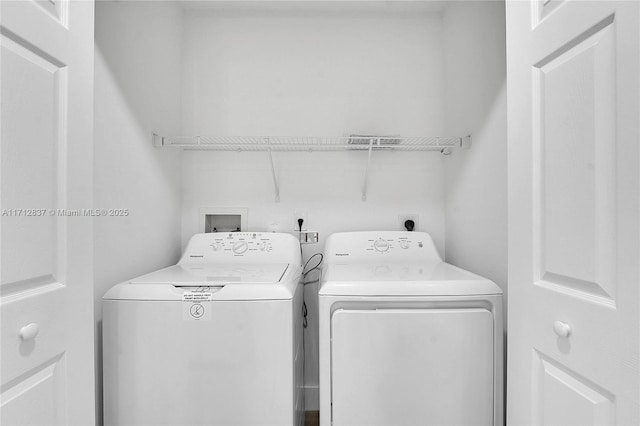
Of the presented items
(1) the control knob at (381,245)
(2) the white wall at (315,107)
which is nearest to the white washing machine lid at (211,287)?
(1) the control knob at (381,245)

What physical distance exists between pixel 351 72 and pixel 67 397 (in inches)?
81.6

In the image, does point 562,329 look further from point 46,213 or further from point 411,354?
point 46,213

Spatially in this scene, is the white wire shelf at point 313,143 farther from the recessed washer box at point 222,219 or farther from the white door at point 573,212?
the white door at point 573,212

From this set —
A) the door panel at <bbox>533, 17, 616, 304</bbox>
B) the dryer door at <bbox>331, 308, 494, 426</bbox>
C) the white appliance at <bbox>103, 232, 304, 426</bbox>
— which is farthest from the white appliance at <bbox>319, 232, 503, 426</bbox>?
the door panel at <bbox>533, 17, 616, 304</bbox>

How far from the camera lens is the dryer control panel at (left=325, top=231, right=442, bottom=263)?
1.82 metres

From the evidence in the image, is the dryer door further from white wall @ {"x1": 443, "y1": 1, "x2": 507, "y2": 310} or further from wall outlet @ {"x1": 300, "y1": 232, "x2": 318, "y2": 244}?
wall outlet @ {"x1": 300, "y1": 232, "x2": 318, "y2": 244}

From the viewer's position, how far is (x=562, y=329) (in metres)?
0.77

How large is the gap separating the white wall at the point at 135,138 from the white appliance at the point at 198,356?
0.57ft

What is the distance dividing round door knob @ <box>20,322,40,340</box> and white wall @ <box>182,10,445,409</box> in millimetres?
1336

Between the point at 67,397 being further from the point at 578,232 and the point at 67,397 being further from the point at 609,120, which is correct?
the point at 609,120

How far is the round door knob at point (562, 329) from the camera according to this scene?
0.77 meters

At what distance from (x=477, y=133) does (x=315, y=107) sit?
38.7 inches

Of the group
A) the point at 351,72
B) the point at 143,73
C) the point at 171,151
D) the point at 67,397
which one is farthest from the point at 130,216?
the point at 351,72

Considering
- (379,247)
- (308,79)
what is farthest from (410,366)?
(308,79)
